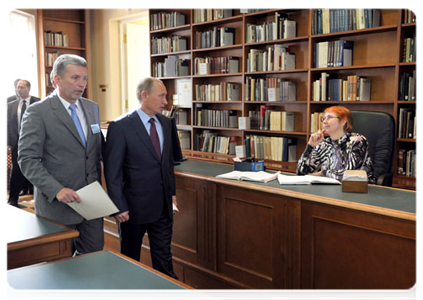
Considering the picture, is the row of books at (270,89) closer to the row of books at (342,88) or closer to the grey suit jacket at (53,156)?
the row of books at (342,88)

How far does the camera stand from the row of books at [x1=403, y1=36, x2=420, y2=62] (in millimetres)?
4194

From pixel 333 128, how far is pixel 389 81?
1784 mm

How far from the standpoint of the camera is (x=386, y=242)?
2203 millimetres

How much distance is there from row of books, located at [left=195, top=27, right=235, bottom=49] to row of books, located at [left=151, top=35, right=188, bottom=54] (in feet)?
0.90

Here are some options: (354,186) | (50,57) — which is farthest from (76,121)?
(50,57)

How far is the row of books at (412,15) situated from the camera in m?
4.15

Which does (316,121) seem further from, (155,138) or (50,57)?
(50,57)

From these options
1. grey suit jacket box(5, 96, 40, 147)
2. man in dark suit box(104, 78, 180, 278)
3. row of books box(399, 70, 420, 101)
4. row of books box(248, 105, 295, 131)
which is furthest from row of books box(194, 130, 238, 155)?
man in dark suit box(104, 78, 180, 278)

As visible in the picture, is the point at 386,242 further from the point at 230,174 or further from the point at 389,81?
the point at 389,81

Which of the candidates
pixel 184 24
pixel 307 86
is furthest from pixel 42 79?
pixel 307 86

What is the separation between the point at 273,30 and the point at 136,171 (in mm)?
3323

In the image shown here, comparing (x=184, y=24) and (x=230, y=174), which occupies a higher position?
(x=184, y=24)

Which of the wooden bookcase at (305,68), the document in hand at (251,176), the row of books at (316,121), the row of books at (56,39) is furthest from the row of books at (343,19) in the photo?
the row of books at (56,39)

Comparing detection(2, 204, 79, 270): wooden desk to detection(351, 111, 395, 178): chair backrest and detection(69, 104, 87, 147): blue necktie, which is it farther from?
detection(351, 111, 395, 178): chair backrest
